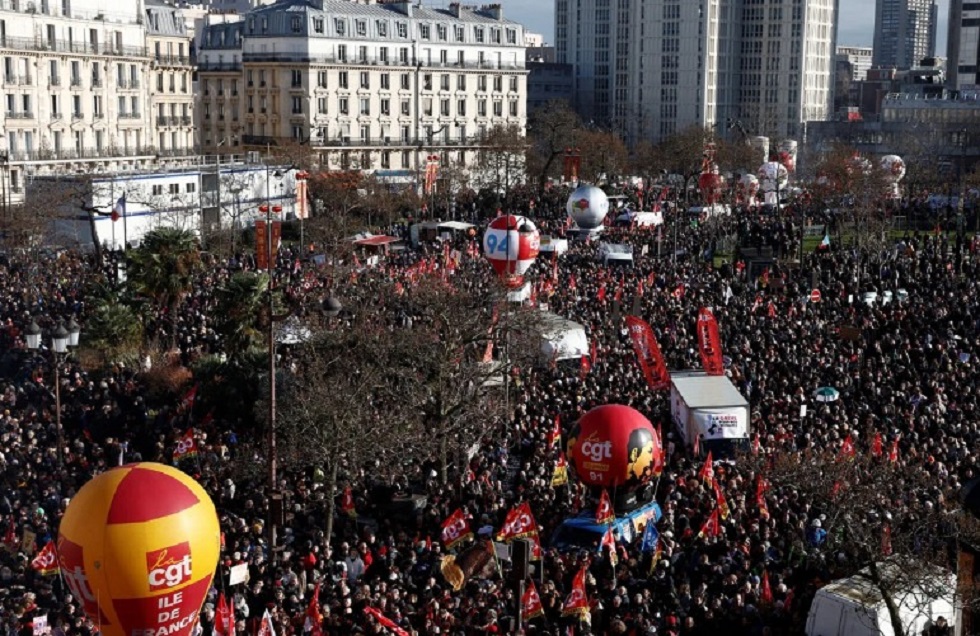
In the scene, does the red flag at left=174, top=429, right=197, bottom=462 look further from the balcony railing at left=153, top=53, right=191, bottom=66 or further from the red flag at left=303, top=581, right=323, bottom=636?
the balcony railing at left=153, top=53, right=191, bottom=66

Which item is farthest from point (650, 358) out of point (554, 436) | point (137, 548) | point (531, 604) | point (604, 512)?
point (137, 548)

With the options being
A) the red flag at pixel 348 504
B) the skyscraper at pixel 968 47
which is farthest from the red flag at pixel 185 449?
the skyscraper at pixel 968 47

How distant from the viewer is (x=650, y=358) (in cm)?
3136

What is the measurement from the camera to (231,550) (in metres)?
21.5

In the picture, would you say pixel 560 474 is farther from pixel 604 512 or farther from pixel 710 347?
pixel 710 347

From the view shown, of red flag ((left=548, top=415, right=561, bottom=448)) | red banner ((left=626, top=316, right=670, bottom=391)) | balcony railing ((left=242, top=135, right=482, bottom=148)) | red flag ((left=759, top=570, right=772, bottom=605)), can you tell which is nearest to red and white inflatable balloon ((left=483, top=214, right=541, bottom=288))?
red banner ((left=626, top=316, right=670, bottom=391))

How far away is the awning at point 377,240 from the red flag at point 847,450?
31.8 meters

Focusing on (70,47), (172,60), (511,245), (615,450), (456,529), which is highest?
(70,47)

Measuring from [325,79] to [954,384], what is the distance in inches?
2495

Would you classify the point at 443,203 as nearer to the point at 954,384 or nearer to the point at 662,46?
the point at 954,384

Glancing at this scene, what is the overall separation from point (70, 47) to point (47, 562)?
2320 inches

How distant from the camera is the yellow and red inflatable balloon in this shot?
15.5 meters

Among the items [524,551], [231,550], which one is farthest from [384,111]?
[524,551]

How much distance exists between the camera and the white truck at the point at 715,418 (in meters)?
28.0
